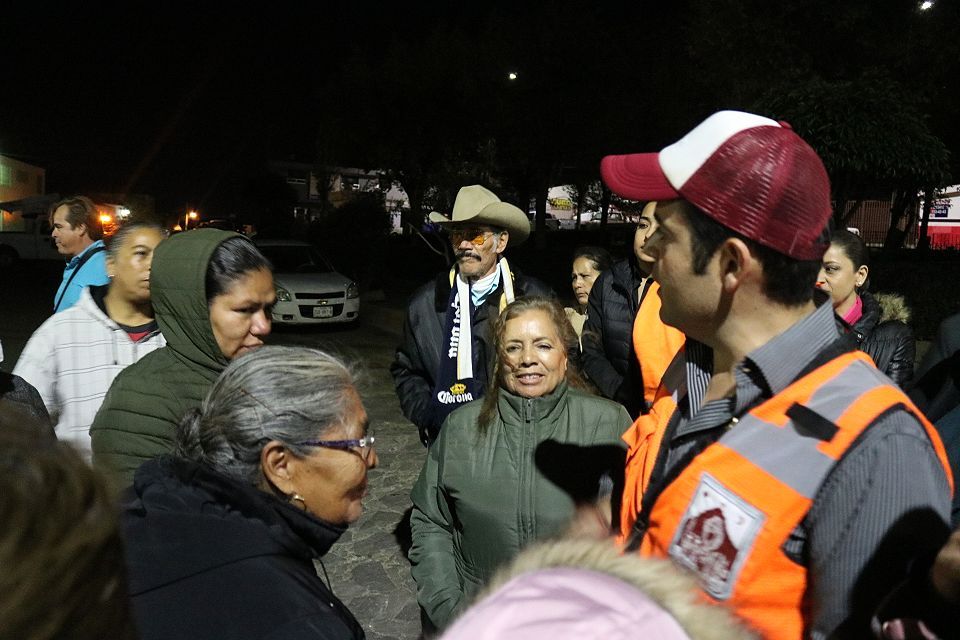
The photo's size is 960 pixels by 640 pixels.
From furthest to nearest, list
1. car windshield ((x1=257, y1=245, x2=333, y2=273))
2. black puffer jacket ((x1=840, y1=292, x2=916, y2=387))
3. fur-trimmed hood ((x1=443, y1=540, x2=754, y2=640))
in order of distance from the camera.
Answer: car windshield ((x1=257, y1=245, x2=333, y2=273)) < black puffer jacket ((x1=840, y1=292, x2=916, y2=387)) < fur-trimmed hood ((x1=443, y1=540, x2=754, y2=640))

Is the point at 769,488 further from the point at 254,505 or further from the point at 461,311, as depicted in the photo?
the point at 461,311

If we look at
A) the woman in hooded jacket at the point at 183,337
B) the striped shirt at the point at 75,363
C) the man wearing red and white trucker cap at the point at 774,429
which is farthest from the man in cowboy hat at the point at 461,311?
the man wearing red and white trucker cap at the point at 774,429

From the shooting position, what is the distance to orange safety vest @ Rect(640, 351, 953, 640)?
1238 mm

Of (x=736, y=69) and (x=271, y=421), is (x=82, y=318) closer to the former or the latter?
(x=271, y=421)

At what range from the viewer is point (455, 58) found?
87.6 ft

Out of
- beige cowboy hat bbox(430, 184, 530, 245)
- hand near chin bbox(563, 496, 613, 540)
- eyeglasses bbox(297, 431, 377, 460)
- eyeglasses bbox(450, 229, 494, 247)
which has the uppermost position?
beige cowboy hat bbox(430, 184, 530, 245)

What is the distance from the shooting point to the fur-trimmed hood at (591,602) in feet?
2.57

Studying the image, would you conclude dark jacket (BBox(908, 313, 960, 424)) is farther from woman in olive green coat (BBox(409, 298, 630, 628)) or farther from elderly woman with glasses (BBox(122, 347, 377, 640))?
elderly woman with glasses (BBox(122, 347, 377, 640))

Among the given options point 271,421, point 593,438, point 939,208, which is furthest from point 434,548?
point 939,208

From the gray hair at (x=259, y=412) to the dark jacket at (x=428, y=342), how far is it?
1.90 metres

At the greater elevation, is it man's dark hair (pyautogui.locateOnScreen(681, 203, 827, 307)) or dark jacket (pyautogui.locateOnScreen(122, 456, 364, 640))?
man's dark hair (pyautogui.locateOnScreen(681, 203, 827, 307))

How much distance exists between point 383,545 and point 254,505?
368 centimetres

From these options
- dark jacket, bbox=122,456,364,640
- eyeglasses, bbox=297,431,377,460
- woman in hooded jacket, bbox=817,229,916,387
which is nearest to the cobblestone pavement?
eyeglasses, bbox=297,431,377,460

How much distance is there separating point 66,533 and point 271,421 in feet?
3.08
